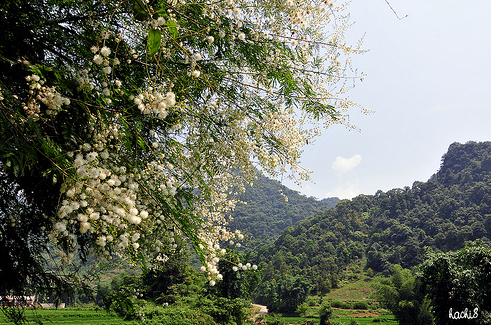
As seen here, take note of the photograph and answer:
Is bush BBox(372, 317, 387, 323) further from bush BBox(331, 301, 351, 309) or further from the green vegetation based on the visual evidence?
the green vegetation

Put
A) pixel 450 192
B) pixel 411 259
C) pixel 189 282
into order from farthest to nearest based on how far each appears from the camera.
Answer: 1. pixel 450 192
2. pixel 411 259
3. pixel 189 282

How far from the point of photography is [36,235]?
2822mm

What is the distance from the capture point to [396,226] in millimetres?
58031

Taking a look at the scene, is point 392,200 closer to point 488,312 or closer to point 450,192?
point 450,192

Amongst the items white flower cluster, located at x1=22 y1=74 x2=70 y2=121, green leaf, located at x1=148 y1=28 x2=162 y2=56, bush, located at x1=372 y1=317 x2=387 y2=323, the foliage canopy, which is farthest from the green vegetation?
bush, located at x1=372 y1=317 x2=387 y2=323

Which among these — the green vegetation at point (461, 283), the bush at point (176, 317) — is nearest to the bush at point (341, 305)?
the green vegetation at point (461, 283)

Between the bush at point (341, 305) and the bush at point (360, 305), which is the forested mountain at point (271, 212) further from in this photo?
the bush at point (360, 305)

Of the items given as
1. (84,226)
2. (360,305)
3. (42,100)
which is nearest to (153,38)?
(42,100)

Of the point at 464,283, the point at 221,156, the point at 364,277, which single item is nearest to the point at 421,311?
the point at 464,283

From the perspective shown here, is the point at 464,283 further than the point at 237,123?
Yes

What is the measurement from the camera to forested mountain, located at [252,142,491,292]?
49875 millimetres

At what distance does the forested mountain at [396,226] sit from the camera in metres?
49.9

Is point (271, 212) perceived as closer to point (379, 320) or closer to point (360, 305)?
point (360, 305)

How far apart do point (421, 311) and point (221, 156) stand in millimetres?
32210
